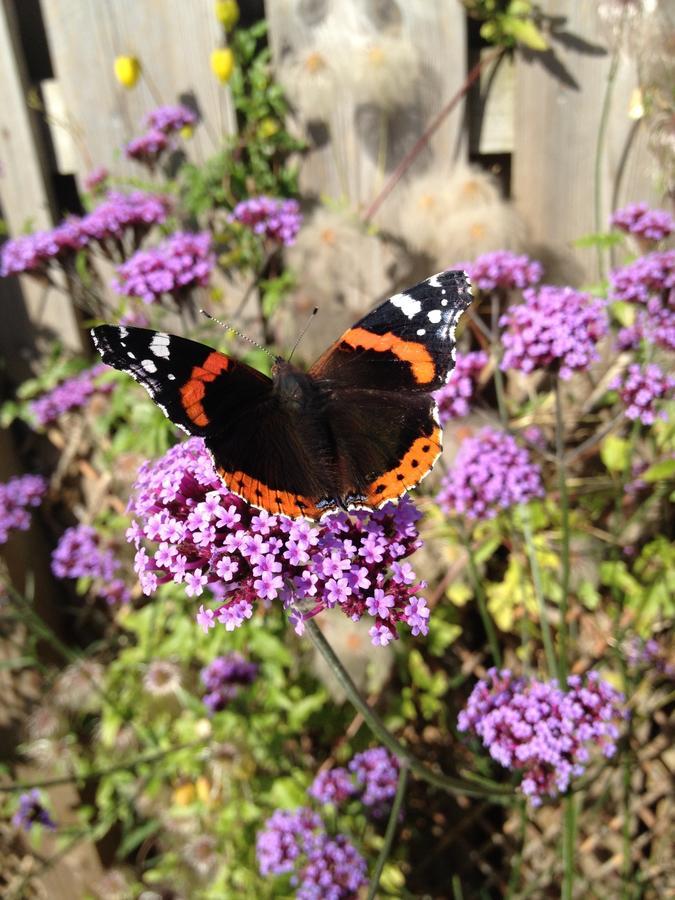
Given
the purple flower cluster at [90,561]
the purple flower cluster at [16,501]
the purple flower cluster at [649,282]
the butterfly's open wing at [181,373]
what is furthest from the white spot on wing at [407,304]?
the purple flower cluster at [16,501]

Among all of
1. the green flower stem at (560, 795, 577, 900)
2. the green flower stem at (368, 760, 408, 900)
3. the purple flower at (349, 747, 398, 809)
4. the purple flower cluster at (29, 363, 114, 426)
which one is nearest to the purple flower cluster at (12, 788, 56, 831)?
the purple flower at (349, 747, 398, 809)

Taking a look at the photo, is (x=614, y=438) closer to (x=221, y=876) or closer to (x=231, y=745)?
(x=231, y=745)

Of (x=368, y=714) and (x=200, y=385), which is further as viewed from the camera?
(x=200, y=385)

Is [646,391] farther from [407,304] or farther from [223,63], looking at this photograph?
[223,63]

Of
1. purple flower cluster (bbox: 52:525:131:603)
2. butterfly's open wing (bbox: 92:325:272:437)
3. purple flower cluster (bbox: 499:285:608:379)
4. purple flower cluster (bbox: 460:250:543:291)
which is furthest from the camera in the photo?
purple flower cluster (bbox: 52:525:131:603)

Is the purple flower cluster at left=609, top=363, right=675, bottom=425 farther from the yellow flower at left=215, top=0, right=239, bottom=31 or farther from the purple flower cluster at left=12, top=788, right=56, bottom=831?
the purple flower cluster at left=12, top=788, right=56, bottom=831

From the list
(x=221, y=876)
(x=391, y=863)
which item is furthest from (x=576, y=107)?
(x=221, y=876)

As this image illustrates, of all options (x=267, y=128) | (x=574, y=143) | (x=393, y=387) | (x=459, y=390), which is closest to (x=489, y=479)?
(x=459, y=390)
